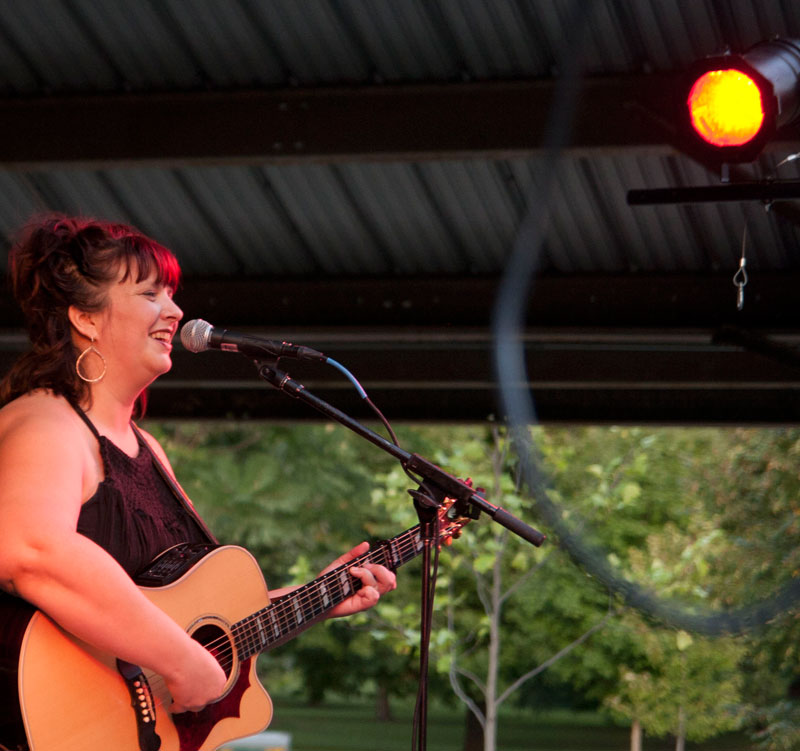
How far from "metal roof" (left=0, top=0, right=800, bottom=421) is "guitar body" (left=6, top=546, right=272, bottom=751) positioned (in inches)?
56.5

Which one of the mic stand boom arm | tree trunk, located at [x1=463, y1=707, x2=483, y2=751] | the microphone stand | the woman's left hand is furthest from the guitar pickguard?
tree trunk, located at [x1=463, y1=707, x2=483, y2=751]

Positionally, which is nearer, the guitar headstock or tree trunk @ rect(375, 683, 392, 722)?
the guitar headstock

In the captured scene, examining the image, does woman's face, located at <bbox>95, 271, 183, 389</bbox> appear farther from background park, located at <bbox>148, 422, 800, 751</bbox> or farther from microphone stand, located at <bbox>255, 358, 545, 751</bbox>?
background park, located at <bbox>148, 422, 800, 751</bbox>

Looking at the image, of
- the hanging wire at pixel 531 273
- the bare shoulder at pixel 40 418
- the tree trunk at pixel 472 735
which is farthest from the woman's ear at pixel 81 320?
the tree trunk at pixel 472 735

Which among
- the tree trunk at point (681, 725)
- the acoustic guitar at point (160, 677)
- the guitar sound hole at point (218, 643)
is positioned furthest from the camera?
the tree trunk at point (681, 725)

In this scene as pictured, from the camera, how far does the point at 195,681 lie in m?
2.32

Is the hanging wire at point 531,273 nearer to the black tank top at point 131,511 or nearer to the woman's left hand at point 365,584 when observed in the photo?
the woman's left hand at point 365,584

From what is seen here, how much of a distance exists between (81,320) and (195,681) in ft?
2.52

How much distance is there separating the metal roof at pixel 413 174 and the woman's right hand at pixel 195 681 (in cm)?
162

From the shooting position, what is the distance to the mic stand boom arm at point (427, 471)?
2.40 metres

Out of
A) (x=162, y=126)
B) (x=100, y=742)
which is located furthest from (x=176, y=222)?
(x=100, y=742)

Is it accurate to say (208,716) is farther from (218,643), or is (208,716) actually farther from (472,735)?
(472,735)

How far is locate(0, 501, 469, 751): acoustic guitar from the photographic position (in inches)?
84.9

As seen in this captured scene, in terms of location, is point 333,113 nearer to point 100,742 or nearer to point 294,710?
point 100,742
